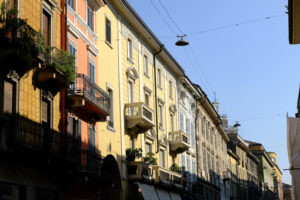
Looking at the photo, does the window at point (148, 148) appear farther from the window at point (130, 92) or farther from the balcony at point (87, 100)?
the balcony at point (87, 100)

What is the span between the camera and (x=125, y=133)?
26516 millimetres

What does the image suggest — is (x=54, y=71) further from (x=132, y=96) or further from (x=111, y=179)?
(x=132, y=96)

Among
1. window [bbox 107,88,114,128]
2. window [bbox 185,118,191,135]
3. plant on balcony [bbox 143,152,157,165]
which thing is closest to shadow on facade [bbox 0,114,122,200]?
window [bbox 107,88,114,128]

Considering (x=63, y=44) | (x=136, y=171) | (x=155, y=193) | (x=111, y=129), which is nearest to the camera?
(x=63, y=44)

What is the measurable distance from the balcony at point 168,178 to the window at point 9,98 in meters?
13.6

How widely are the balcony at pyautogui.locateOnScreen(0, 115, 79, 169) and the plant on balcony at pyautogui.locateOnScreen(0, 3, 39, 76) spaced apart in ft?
5.09

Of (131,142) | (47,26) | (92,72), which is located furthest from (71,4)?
(131,142)

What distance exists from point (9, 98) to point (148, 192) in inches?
513

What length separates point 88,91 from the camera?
20375 millimetres

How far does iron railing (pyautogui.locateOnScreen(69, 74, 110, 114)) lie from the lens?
776 inches

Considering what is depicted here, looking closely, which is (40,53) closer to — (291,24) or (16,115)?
(16,115)

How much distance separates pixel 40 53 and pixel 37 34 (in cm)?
59

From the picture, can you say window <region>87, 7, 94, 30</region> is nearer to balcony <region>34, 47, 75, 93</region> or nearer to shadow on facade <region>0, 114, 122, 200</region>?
balcony <region>34, 47, 75, 93</region>

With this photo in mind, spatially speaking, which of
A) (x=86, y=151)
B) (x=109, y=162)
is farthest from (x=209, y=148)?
(x=86, y=151)
